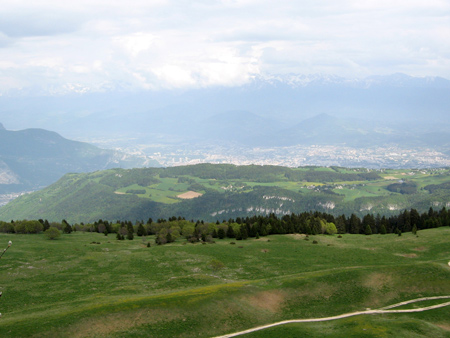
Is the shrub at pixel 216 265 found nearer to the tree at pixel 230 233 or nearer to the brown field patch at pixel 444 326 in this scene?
the tree at pixel 230 233

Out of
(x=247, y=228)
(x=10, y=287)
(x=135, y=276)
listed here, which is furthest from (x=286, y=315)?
(x=247, y=228)

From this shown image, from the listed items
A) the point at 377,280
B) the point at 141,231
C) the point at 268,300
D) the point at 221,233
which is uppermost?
the point at 141,231

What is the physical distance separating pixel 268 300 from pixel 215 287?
811 centimetres

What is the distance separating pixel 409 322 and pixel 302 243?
177 ft

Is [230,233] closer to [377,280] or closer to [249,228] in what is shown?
[249,228]

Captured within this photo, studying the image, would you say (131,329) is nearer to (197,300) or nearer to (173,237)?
(197,300)

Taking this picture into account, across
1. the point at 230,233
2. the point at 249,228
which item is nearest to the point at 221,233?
the point at 230,233

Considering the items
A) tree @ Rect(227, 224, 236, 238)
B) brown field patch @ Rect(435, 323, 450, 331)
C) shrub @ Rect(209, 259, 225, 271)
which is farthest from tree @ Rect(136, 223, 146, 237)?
brown field patch @ Rect(435, 323, 450, 331)

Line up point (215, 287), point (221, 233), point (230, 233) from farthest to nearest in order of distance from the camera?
1. point (221, 233)
2. point (230, 233)
3. point (215, 287)

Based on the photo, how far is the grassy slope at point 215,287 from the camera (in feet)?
149

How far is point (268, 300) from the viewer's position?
54.9 metres

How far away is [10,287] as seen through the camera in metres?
65.0

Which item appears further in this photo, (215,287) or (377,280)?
(377,280)

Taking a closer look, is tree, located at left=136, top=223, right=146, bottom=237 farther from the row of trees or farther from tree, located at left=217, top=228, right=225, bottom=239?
tree, located at left=217, top=228, right=225, bottom=239
